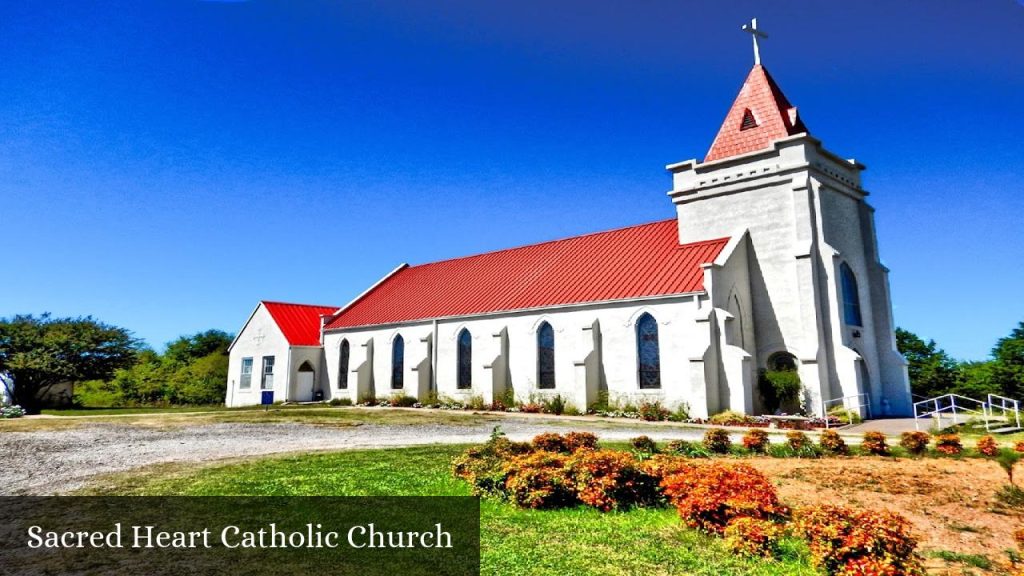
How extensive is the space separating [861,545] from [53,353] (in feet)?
123

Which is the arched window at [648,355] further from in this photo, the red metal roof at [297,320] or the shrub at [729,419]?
the red metal roof at [297,320]

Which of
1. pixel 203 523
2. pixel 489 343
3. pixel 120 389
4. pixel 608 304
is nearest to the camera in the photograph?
pixel 203 523

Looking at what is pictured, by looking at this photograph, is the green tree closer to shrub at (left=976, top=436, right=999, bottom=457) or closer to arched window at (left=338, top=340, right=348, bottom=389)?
shrub at (left=976, top=436, right=999, bottom=457)

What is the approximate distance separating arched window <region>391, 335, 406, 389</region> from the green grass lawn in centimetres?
2185

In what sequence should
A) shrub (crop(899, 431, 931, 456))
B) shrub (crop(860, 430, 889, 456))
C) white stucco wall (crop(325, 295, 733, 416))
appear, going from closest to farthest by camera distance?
shrub (crop(860, 430, 889, 456))
shrub (crop(899, 431, 931, 456))
white stucco wall (crop(325, 295, 733, 416))

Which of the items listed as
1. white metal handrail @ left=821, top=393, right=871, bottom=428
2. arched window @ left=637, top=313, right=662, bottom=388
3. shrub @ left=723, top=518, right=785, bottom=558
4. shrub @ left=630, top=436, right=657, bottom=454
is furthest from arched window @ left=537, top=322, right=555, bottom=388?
shrub @ left=723, top=518, right=785, bottom=558

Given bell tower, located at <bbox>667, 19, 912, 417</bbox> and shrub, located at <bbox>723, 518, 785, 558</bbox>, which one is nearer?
shrub, located at <bbox>723, 518, 785, 558</bbox>

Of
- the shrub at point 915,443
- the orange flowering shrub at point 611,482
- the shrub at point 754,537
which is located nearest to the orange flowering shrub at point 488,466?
the orange flowering shrub at point 611,482

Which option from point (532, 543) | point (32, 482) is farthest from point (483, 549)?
point (32, 482)

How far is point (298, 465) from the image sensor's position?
10.6m

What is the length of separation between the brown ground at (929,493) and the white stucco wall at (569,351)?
10.8m

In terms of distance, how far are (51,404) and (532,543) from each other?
121 feet

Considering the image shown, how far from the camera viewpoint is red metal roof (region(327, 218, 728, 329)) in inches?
994

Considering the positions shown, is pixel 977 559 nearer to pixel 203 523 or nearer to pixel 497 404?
pixel 203 523
